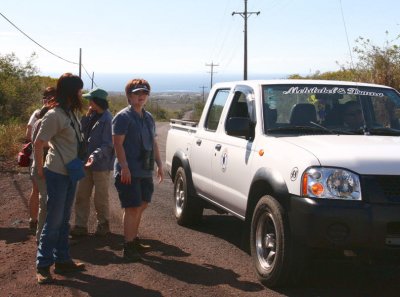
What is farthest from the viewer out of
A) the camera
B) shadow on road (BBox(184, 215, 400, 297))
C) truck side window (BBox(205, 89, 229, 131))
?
truck side window (BBox(205, 89, 229, 131))

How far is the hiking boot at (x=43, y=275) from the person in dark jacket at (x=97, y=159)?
1738mm

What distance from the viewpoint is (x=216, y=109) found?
24.8 feet

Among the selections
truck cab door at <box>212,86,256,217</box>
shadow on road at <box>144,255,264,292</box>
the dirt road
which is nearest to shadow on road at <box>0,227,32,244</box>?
the dirt road

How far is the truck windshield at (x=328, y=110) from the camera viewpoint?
5980mm

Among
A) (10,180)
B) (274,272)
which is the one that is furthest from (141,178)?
(10,180)

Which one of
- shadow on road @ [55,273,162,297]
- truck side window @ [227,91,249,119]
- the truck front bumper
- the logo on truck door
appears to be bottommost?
shadow on road @ [55,273,162,297]

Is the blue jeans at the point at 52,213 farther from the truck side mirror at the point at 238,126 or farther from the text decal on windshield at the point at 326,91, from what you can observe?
the text decal on windshield at the point at 326,91

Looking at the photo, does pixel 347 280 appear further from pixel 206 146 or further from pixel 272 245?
pixel 206 146

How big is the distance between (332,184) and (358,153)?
1.20 ft

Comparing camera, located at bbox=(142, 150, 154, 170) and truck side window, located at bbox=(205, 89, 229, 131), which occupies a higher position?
truck side window, located at bbox=(205, 89, 229, 131)

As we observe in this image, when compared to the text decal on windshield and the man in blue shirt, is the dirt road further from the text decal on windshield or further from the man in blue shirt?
the text decal on windshield

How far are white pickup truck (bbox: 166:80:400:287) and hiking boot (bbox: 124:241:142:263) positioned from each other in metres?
1.15

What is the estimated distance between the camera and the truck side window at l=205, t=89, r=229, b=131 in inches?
290

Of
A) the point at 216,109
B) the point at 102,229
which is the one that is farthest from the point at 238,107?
the point at 102,229
